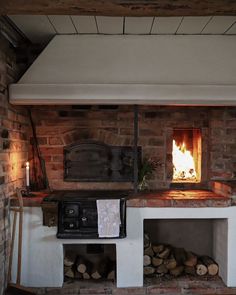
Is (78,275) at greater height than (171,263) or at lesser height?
lesser

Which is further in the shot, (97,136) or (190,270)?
(97,136)

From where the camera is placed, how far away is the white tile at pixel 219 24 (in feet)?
8.57

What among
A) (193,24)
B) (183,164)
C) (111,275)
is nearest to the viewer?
(193,24)

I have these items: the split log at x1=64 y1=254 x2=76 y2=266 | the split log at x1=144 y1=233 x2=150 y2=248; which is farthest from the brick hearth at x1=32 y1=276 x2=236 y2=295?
the split log at x1=144 y1=233 x2=150 y2=248

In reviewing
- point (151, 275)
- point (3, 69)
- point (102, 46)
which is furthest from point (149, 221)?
point (3, 69)

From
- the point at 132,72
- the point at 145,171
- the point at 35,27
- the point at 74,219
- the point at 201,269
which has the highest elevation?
the point at 35,27

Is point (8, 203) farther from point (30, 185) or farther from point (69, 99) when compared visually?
point (69, 99)

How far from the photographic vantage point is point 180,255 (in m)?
3.30

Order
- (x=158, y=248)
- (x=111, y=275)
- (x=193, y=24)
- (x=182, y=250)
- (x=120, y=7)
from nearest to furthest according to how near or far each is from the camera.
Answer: (x=120, y=7)
(x=193, y=24)
(x=111, y=275)
(x=158, y=248)
(x=182, y=250)

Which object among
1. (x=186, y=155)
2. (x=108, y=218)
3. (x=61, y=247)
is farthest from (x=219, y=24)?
(x=61, y=247)

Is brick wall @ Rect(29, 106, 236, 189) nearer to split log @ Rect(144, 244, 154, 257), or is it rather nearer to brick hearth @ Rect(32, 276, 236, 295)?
split log @ Rect(144, 244, 154, 257)

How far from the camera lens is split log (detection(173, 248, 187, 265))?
10.6 ft

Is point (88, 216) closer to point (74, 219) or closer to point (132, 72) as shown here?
point (74, 219)

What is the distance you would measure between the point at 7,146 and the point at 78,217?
2.91 ft
